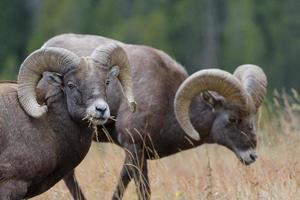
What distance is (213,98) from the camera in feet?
45.3

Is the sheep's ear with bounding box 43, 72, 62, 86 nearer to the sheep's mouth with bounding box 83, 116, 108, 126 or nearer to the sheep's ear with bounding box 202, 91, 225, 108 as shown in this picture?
the sheep's mouth with bounding box 83, 116, 108, 126

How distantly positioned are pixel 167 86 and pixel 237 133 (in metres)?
1.08

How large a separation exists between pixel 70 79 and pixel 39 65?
363 mm

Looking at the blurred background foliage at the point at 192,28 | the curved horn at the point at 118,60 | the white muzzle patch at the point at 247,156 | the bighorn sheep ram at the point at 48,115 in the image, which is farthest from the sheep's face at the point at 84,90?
the blurred background foliage at the point at 192,28

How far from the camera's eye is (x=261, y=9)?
50.9 m

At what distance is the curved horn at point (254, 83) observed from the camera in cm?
1375

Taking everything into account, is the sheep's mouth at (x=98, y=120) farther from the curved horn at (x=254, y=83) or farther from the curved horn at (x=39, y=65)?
the curved horn at (x=254, y=83)

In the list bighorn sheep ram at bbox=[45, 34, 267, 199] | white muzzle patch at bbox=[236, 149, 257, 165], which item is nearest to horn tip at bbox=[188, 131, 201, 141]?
bighorn sheep ram at bbox=[45, 34, 267, 199]

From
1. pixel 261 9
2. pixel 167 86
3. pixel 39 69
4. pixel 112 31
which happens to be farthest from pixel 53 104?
pixel 261 9

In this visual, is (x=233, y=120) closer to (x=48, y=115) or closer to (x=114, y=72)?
(x=114, y=72)

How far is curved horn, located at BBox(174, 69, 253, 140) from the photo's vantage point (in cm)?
1341

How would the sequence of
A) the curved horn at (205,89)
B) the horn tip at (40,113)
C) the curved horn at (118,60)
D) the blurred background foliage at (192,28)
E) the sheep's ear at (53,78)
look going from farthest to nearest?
the blurred background foliage at (192,28), the curved horn at (205,89), the curved horn at (118,60), the sheep's ear at (53,78), the horn tip at (40,113)

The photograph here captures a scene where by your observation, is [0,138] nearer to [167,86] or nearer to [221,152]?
[167,86]

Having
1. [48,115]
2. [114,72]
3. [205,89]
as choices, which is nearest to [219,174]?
[205,89]
